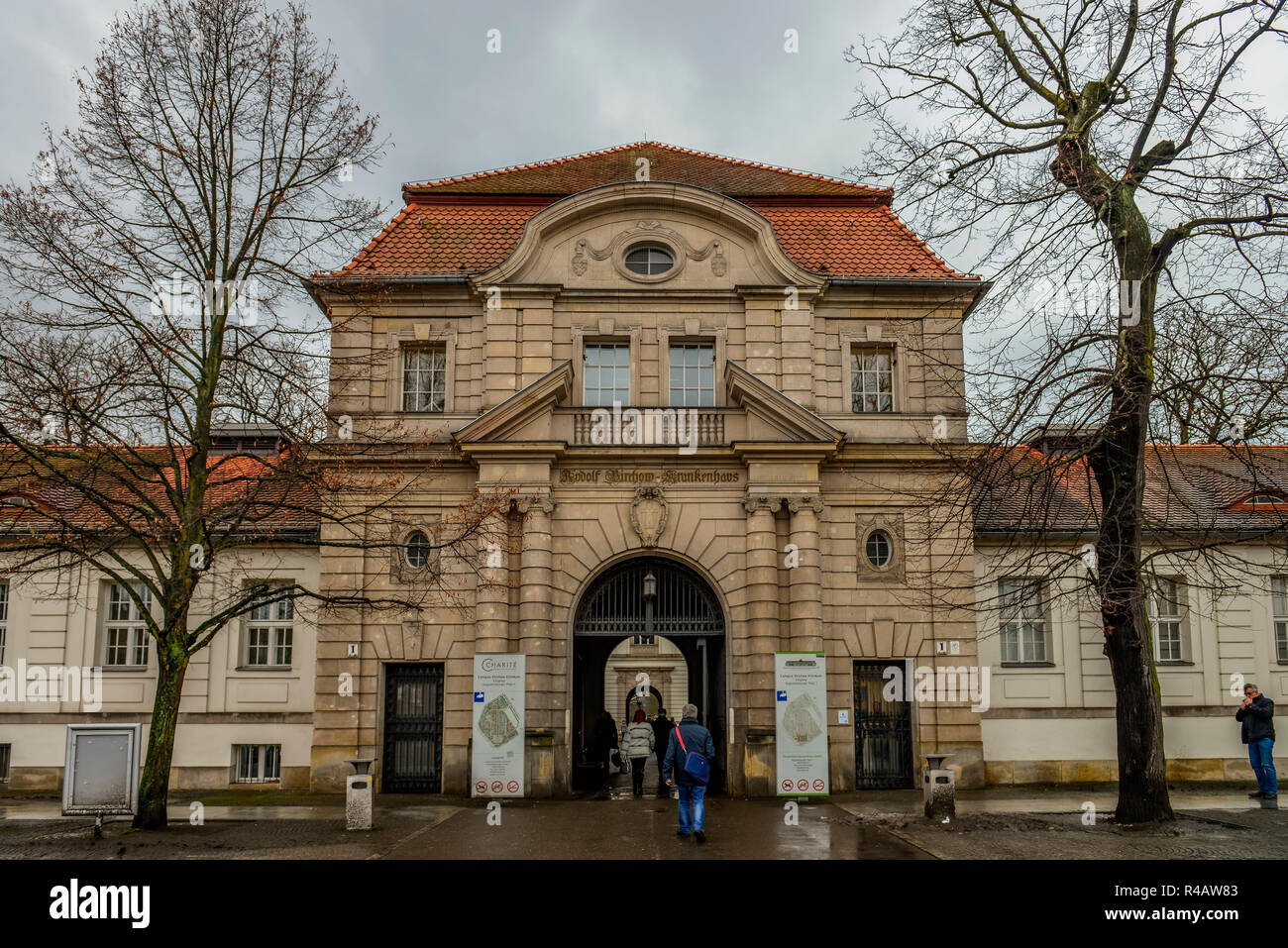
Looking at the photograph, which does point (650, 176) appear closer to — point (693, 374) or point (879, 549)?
point (693, 374)

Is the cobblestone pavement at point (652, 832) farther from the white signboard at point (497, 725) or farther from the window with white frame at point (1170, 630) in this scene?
the window with white frame at point (1170, 630)

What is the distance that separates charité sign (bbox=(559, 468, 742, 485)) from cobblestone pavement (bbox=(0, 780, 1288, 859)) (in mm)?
6118

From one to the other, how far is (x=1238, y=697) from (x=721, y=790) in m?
11.5

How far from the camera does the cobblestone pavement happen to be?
13664mm

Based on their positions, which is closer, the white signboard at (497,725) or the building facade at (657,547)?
the white signboard at (497,725)

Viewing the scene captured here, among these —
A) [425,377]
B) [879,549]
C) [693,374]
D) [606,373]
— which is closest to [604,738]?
[879,549]

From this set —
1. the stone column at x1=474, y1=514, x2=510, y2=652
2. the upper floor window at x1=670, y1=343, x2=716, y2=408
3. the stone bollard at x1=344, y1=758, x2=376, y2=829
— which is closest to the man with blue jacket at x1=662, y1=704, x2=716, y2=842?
the stone bollard at x1=344, y1=758, x2=376, y2=829

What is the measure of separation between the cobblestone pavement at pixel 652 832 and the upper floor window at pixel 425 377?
803 cm

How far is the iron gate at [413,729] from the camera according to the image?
21.7m

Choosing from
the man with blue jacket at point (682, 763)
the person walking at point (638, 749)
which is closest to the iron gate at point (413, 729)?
the person walking at point (638, 749)

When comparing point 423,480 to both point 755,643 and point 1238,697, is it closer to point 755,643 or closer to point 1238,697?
point 755,643

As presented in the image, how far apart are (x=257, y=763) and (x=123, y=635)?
13.5 ft

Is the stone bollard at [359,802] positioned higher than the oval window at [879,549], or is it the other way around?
the oval window at [879,549]

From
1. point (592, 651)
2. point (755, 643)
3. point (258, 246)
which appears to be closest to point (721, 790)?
point (755, 643)
